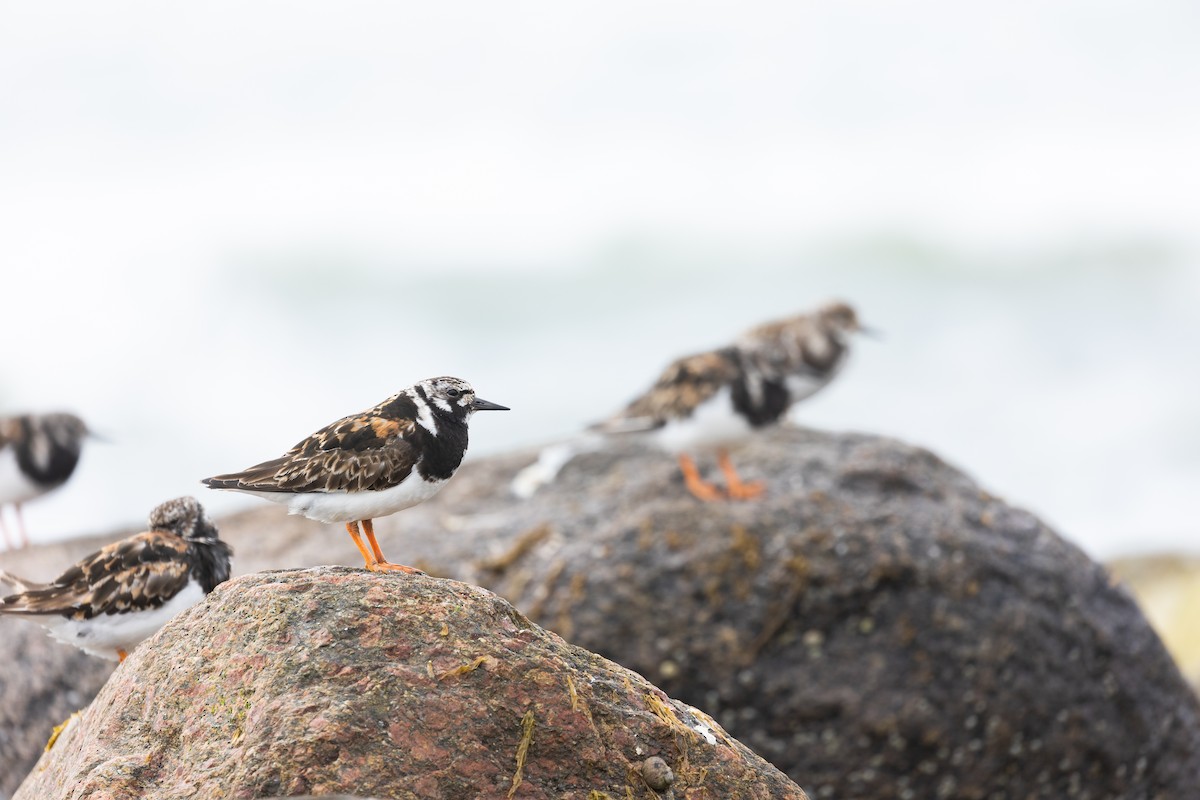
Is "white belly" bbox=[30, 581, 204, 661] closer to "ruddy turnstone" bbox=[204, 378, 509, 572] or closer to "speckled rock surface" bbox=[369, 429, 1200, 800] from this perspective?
"ruddy turnstone" bbox=[204, 378, 509, 572]

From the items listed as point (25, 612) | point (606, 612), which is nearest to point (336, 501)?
point (25, 612)

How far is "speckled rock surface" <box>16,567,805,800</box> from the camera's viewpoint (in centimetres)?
384

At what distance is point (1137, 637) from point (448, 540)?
192 inches

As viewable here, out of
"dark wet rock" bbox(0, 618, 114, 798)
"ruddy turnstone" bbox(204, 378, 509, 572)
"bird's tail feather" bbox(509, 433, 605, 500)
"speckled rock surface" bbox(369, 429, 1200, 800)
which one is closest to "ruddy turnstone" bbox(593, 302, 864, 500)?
"bird's tail feather" bbox(509, 433, 605, 500)

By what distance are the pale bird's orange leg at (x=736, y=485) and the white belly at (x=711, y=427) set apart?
5.2 inches

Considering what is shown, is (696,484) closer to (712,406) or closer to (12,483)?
(712,406)

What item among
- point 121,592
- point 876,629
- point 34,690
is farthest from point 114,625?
point 876,629

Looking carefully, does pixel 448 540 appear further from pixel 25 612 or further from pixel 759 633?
pixel 25 612

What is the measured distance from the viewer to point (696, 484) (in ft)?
30.6

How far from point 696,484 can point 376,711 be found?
5.59 meters

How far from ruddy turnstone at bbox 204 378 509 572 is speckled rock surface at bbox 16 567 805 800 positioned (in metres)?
0.54

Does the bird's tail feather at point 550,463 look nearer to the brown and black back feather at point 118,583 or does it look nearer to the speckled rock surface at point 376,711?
the brown and black back feather at point 118,583

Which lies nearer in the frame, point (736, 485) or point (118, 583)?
point (118, 583)

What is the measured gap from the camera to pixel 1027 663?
8.54 meters
